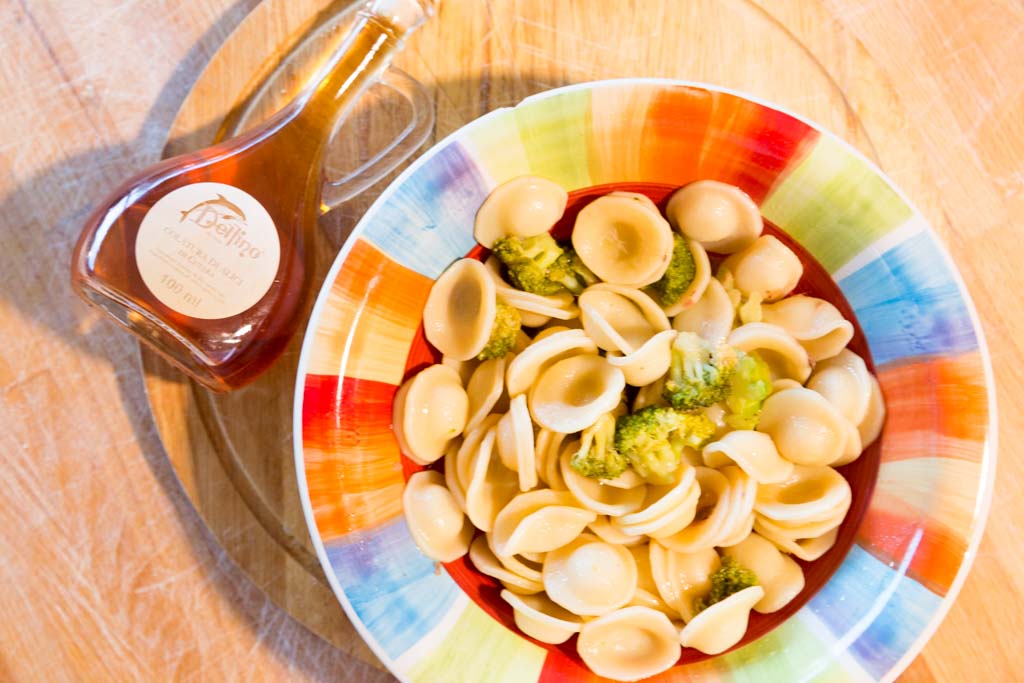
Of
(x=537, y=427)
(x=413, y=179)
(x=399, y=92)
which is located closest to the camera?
(x=413, y=179)

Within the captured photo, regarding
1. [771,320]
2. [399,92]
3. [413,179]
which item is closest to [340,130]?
[399,92]

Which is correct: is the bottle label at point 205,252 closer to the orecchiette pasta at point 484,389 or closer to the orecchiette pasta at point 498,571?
the orecchiette pasta at point 484,389

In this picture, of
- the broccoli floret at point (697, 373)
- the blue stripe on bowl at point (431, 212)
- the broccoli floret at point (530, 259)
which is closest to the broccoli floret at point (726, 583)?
the broccoli floret at point (697, 373)

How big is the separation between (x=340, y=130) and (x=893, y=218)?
0.81 meters

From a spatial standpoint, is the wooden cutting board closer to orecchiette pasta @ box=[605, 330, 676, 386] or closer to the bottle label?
the bottle label

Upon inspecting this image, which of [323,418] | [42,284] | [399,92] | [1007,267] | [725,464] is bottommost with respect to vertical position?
[42,284]

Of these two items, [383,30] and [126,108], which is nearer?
[383,30]

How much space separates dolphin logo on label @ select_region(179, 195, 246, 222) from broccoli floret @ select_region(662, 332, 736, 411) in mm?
641

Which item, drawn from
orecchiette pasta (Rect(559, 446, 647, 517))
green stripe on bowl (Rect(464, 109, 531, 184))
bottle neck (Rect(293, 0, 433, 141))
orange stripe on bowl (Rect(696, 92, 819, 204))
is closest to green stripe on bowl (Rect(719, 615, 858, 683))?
orecchiette pasta (Rect(559, 446, 647, 517))

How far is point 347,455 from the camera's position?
38.7 inches

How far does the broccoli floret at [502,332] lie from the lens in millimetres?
1041

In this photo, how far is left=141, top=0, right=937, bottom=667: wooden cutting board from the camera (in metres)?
1.18

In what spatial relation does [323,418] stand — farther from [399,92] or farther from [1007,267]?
[1007,267]

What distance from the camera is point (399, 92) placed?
120 centimetres
